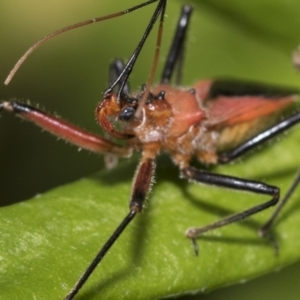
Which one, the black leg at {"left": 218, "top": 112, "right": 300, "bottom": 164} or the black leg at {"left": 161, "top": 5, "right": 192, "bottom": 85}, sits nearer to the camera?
the black leg at {"left": 218, "top": 112, "right": 300, "bottom": 164}

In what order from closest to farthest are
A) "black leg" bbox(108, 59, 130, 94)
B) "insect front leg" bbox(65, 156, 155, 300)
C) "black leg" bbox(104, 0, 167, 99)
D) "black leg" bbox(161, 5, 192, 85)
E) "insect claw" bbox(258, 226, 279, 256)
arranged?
"insect front leg" bbox(65, 156, 155, 300) → "black leg" bbox(104, 0, 167, 99) → "insect claw" bbox(258, 226, 279, 256) → "black leg" bbox(108, 59, 130, 94) → "black leg" bbox(161, 5, 192, 85)

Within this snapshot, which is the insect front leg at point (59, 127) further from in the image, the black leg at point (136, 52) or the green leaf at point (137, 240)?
the black leg at point (136, 52)

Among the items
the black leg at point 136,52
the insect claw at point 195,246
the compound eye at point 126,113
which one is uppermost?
the black leg at point 136,52

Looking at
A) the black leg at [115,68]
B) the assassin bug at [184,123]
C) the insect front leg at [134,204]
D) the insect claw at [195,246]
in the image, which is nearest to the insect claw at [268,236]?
the assassin bug at [184,123]

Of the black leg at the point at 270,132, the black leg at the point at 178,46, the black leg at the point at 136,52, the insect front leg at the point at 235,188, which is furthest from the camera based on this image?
the black leg at the point at 178,46

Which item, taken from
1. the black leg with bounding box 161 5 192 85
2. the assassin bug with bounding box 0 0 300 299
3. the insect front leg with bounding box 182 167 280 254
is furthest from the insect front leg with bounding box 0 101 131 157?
the black leg with bounding box 161 5 192 85

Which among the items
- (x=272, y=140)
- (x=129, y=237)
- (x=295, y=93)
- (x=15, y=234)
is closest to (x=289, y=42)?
(x=295, y=93)

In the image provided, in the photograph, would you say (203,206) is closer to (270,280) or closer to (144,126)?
(144,126)

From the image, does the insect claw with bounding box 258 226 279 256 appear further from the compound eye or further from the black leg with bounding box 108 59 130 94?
the black leg with bounding box 108 59 130 94

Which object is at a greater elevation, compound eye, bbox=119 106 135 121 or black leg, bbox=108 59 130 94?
black leg, bbox=108 59 130 94
